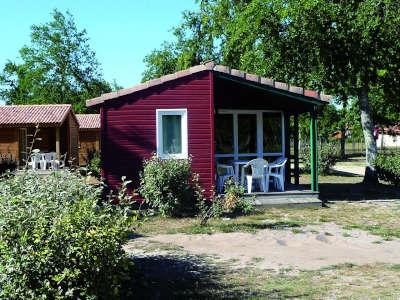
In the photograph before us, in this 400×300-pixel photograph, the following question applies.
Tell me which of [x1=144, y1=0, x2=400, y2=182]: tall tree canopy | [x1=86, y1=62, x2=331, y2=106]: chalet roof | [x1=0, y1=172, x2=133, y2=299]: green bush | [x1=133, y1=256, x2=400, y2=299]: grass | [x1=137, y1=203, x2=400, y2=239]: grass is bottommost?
[x1=133, y1=256, x2=400, y2=299]: grass

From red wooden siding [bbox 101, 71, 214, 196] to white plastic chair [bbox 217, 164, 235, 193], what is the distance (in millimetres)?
974

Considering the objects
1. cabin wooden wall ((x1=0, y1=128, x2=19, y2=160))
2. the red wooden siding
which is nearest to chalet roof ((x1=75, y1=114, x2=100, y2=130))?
cabin wooden wall ((x1=0, y1=128, x2=19, y2=160))

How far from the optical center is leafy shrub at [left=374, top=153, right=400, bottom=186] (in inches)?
734

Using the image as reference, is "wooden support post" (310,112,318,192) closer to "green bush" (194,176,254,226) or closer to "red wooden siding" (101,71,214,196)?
"green bush" (194,176,254,226)

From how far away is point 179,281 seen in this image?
6.61 meters

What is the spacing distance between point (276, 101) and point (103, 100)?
5.19 meters

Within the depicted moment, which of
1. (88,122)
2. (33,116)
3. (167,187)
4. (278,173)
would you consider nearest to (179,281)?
(167,187)

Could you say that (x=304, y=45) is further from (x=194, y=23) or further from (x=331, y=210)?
(x=194, y=23)

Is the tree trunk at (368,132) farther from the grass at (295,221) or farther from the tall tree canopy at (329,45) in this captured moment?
the grass at (295,221)

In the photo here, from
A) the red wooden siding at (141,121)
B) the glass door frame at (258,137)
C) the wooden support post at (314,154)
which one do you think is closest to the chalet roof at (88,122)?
the glass door frame at (258,137)

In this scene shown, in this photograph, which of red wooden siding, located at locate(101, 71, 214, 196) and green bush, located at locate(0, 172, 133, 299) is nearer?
green bush, located at locate(0, 172, 133, 299)

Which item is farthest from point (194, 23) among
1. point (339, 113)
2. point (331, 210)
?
point (331, 210)

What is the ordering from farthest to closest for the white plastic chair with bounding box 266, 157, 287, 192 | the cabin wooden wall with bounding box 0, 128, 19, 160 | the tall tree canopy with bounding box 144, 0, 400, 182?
the cabin wooden wall with bounding box 0, 128, 19, 160, the tall tree canopy with bounding box 144, 0, 400, 182, the white plastic chair with bounding box 266, 157, 287, 192

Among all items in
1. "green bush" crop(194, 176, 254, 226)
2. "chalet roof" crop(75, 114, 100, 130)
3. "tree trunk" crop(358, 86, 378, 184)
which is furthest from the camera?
"chalet roof" crop(75, 114, 100, 130)
